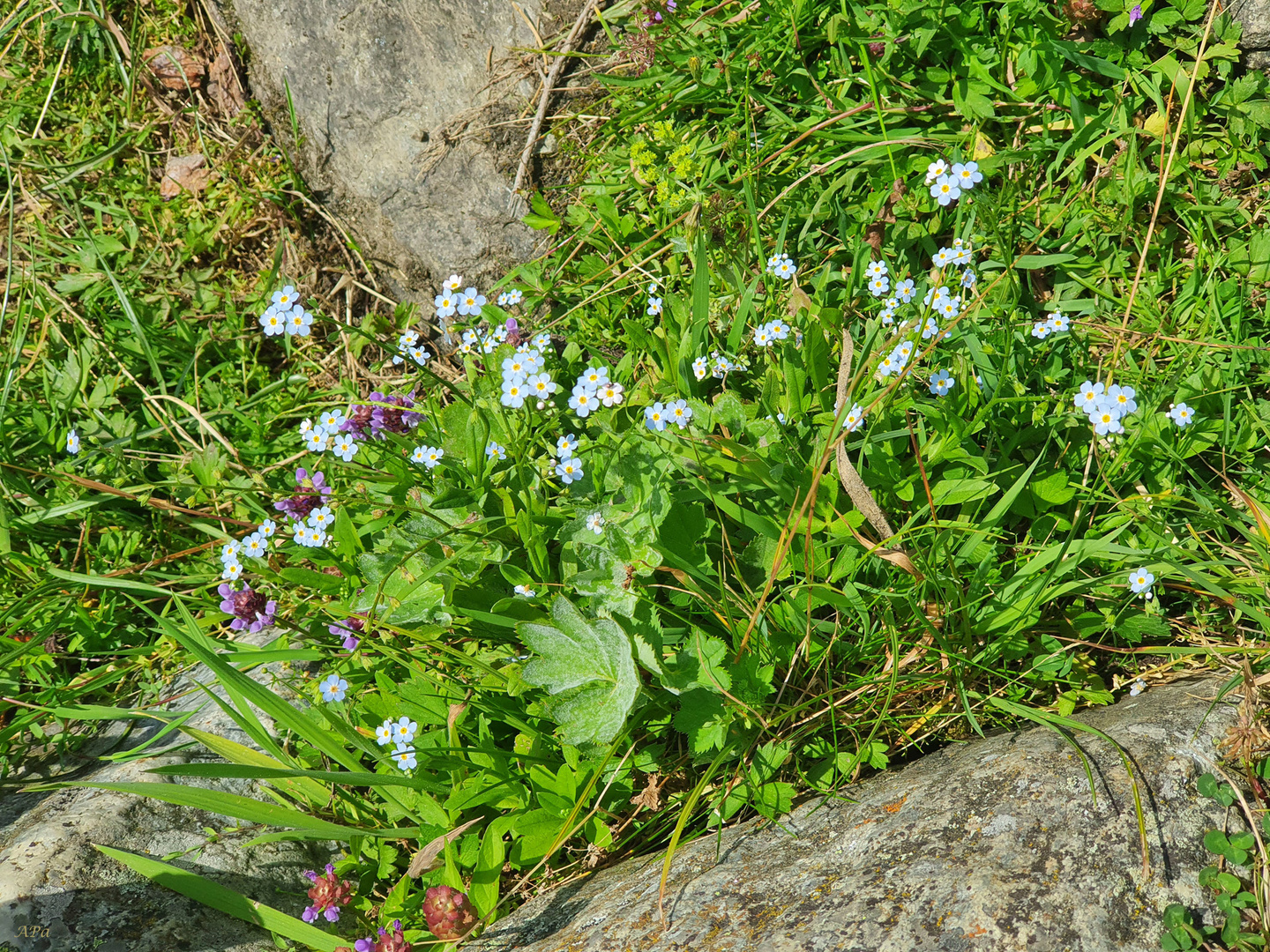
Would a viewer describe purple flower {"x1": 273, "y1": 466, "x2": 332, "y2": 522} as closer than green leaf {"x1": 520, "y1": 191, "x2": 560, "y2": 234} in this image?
Yes

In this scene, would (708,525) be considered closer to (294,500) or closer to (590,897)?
(590,897)

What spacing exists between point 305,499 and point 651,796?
151cm

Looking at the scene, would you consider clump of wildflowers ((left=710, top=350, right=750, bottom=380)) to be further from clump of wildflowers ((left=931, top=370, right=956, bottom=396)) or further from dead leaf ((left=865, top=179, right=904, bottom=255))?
dead leaf ((left=865, top=179, right=904, bottom=255))

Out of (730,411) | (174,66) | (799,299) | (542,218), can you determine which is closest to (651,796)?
(730,411)

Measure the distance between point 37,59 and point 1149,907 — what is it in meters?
5.84

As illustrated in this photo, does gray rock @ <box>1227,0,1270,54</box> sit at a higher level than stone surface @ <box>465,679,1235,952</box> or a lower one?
higher

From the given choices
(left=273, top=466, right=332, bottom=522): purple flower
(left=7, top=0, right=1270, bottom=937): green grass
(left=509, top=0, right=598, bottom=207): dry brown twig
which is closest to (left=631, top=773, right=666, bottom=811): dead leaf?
(left=7, top=0, right=1270, bottom=937): green grass

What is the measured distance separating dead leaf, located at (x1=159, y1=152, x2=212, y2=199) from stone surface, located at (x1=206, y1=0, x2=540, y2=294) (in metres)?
0.75

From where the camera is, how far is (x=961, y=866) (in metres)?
1.82

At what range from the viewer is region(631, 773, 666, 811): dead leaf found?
2.46 m

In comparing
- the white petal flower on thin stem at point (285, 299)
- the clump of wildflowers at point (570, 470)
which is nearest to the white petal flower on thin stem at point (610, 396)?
the clump of wildflowers at point (570, 470)

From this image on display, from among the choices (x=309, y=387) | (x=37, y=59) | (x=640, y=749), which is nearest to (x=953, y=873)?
(x=640, y=749)

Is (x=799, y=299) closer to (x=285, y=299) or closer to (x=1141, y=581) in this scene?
(x=1141, y=581)

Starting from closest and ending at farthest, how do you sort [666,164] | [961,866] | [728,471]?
[961,866] < [728,471] < [666,164]
